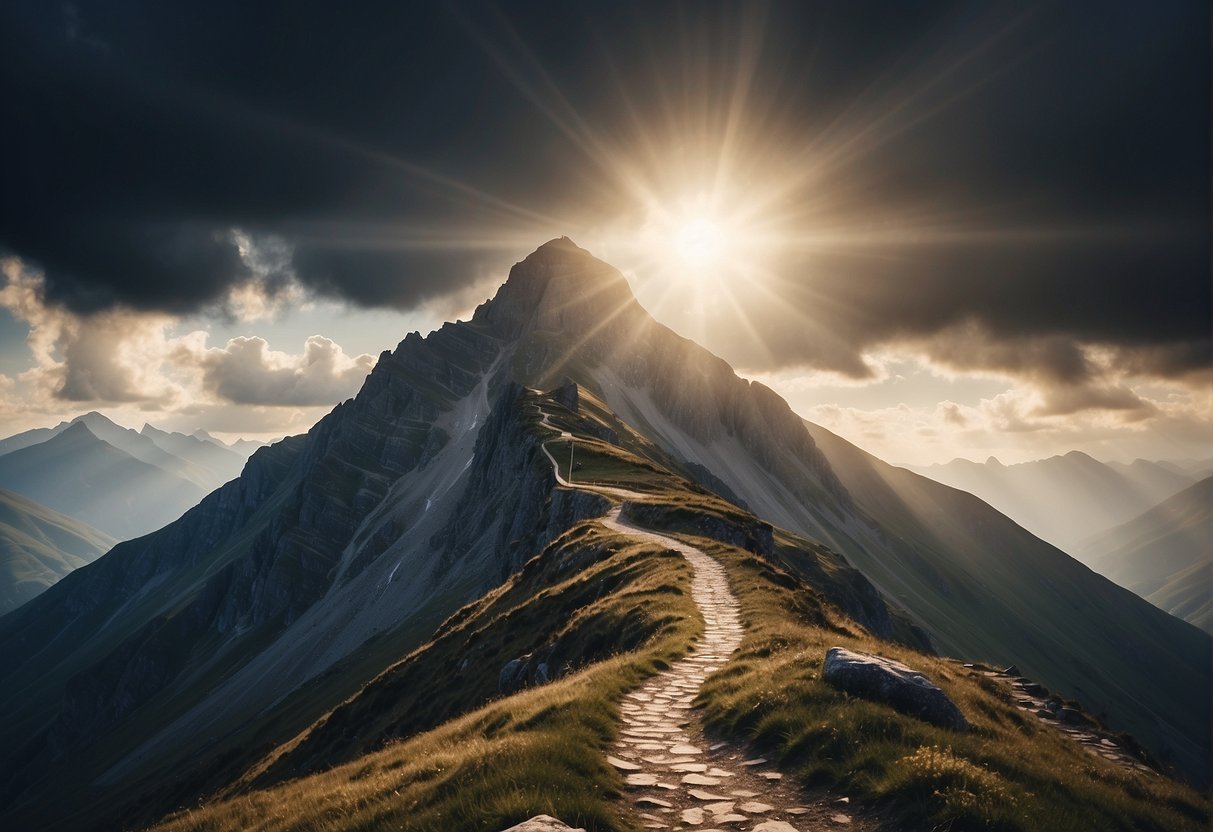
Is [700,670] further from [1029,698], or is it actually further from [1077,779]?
[1029,698]

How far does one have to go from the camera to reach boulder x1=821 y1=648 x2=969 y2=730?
39.1 ft

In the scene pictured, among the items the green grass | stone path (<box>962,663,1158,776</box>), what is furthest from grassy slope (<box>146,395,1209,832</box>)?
stone path (<box>962,663,1158,776</box>)

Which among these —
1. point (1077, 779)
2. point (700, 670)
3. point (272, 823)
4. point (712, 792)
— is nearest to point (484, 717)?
point (272, 823)

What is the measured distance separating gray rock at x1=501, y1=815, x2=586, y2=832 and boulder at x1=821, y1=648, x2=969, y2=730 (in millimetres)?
6955

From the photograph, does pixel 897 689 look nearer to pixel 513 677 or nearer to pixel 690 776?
pixel 690 776

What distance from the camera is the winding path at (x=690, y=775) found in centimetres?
887

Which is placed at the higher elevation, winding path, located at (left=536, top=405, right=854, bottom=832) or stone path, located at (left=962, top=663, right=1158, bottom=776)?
winding path, located at (left=536, top=405, right=854, bottom=832)

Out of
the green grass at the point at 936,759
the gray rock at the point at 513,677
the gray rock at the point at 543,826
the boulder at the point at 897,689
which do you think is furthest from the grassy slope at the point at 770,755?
the gray rock at the point at 513,677

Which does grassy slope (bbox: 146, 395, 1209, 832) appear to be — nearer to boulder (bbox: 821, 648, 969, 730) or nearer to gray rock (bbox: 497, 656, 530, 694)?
boulder (bbox: 821, 648, 969, 730)

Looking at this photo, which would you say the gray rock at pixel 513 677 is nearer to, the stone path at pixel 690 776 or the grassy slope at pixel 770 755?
the grassy slope at pixel 770 755

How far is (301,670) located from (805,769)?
181499mm

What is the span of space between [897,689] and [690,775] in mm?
4407

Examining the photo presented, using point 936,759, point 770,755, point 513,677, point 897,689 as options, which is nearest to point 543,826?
point 770,755

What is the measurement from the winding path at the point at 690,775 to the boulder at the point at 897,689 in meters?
2.67
